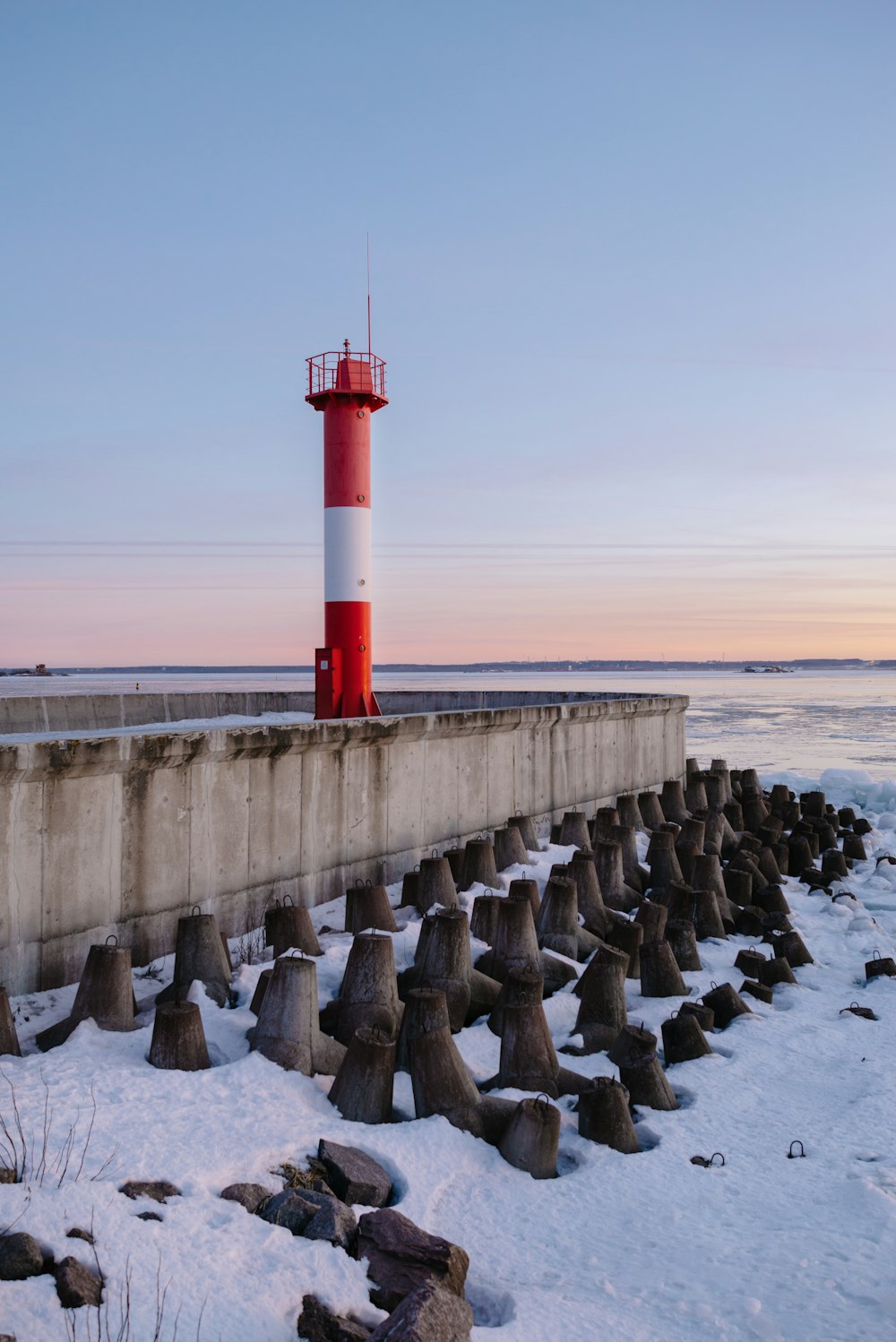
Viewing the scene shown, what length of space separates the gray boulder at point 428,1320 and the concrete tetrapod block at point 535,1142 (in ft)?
4.14

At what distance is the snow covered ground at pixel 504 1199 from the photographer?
3154 mm

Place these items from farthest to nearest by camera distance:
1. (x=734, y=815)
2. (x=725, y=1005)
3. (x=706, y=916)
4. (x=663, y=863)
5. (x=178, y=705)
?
(x=178, y=705) < (x=734, y=815) < (x=663, y=863) < (x=706, y=916) < (x=725, y=1005)

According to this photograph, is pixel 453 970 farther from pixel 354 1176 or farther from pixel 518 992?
pixel 354 1176

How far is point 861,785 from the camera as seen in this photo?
17641 mm

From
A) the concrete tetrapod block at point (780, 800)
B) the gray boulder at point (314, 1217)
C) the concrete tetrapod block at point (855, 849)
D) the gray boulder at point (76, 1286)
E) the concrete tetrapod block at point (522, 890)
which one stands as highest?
the concrete tetrapod block at point (522, 890)

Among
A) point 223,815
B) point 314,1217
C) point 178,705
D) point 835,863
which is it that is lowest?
point 835,863

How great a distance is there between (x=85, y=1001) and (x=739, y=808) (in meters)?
9.97

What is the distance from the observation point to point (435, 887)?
739 centimetres

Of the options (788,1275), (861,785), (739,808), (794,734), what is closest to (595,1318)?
(788,1275)

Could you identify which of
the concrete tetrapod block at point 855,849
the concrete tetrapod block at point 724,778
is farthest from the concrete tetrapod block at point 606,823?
the concrete tetrapod block at point 724,778

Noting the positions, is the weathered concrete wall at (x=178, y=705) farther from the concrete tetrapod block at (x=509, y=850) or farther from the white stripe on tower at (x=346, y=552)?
the concrete tetrapod block at (x=509, y=850)

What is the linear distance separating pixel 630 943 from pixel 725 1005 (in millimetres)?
874

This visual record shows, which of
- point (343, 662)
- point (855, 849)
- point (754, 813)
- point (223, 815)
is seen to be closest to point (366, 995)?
point (223, 815)

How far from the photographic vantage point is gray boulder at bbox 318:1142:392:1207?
3840mm
